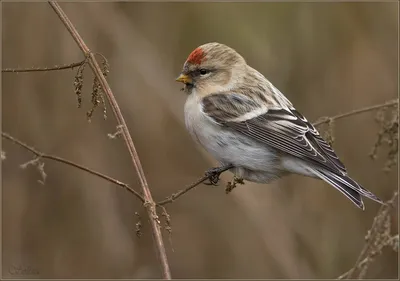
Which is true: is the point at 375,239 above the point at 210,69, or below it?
below

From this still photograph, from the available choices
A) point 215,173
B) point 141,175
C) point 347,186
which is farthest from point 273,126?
point 141,175

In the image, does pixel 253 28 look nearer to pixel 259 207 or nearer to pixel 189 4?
pixel 189 4

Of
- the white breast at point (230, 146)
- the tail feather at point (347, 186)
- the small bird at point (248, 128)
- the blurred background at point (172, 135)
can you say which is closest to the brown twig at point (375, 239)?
the tail feather at point (347, 186)

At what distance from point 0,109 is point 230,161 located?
211cm

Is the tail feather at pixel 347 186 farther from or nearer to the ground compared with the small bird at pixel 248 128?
nearer to the ground

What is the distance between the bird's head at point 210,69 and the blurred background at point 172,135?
3.07 ft

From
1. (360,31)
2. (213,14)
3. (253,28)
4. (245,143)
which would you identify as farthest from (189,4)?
(245,143)

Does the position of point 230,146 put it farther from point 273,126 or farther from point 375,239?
point 375,239

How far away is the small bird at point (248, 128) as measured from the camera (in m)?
3.88

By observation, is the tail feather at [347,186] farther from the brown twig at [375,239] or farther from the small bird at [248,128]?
the brown twig at [375,239]

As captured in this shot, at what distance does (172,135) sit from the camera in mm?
5742

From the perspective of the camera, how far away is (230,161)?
3975 millimetres

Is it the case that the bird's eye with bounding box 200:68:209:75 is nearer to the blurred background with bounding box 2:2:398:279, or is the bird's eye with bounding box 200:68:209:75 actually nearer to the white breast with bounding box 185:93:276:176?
the white breast with bounding box 185:93:276:176

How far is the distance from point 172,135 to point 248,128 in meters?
1.80
